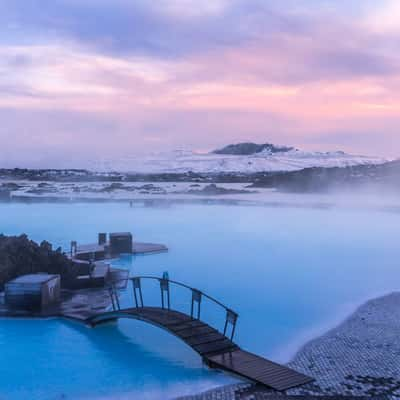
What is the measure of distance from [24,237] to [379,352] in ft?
16.4

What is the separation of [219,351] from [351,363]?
1.02 meters

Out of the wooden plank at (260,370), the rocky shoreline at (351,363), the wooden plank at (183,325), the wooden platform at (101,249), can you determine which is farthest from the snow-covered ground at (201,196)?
the wooden plank at (260,370)

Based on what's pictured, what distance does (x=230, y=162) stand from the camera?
6056 cm

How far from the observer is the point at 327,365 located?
177 inches

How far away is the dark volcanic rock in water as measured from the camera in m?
7.25

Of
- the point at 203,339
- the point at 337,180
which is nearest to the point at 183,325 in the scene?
the point at 203,339

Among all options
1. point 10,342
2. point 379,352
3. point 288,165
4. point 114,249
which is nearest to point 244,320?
point 379,352

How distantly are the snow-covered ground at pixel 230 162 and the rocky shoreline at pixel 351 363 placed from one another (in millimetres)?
50188

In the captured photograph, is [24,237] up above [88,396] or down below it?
above

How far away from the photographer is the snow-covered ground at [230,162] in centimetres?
5806

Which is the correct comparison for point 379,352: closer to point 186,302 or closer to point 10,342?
point 186,302

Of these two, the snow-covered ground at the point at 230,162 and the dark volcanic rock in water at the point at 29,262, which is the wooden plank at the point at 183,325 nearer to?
the dark volcanic rock in water at the point at 29,262

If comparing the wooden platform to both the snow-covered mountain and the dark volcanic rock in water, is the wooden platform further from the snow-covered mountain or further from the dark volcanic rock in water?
the snow-covered mountain

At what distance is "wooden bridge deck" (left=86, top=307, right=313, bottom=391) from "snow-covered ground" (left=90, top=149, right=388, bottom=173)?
5078 cm
